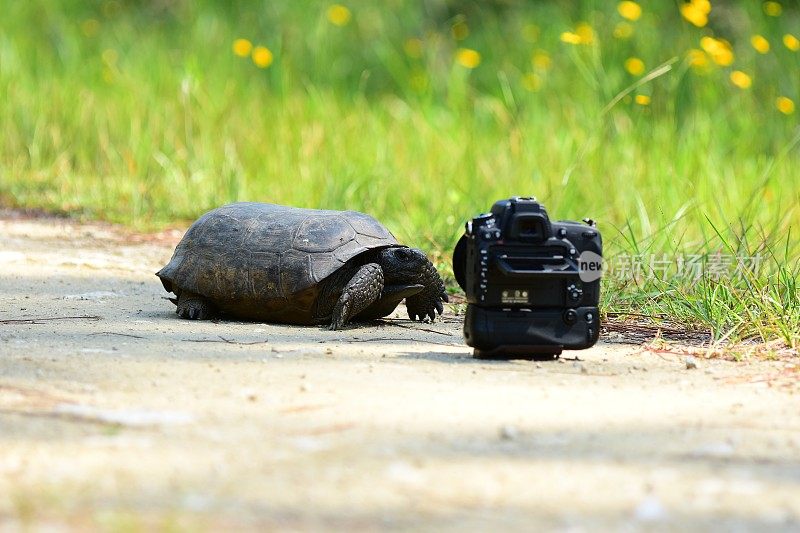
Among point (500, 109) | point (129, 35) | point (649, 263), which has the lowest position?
point (649, 263)

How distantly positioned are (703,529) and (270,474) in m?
0.84

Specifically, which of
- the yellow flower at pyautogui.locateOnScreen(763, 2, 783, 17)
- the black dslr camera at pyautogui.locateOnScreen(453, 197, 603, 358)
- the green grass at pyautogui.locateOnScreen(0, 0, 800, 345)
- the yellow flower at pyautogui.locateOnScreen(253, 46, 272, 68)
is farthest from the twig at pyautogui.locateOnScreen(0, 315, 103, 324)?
the yellow flower at pyautogui.locateOnScreen(763, 2, 783, 17)

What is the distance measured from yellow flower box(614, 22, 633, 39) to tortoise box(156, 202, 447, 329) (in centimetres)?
435

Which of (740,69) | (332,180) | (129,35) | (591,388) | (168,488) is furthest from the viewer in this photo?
(129,35)

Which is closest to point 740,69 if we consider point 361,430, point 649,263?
point 649,263

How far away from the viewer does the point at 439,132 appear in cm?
769

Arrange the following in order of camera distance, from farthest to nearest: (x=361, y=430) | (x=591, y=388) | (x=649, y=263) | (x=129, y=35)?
(x=129, y=35) < (x=649, y=263) < (x=591, y=388) < (x=361, y=430)

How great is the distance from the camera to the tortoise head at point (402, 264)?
4379mm

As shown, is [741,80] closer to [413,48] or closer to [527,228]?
[413,48]

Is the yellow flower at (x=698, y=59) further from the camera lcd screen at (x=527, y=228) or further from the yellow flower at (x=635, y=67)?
the camera lcd screen at (x=527, y=228)

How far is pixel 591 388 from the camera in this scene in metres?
3.17

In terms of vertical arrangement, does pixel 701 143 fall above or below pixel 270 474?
above

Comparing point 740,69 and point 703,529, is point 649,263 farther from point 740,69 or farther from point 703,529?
point 740,69

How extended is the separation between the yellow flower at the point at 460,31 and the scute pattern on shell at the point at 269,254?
712 centimetres
